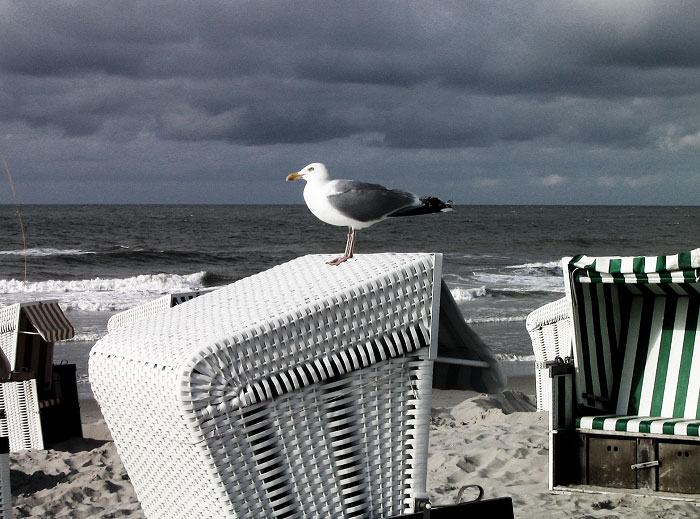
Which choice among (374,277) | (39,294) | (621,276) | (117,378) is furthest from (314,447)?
(39,294)

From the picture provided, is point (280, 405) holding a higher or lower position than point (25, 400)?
higher

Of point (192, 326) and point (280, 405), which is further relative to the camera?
point (192, 326)

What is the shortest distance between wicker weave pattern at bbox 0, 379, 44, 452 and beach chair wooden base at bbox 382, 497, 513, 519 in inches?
180

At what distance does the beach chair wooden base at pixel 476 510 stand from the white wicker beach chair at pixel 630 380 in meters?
2.12

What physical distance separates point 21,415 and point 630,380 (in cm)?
419

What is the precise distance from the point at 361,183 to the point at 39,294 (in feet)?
58.4

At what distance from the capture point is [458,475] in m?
4.61

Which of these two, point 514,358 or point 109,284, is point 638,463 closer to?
point 514,358

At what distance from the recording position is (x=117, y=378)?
7.63ft

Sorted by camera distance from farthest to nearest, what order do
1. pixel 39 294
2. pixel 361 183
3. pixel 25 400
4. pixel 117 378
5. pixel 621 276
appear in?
pixel 39 294, pixel 25 400, pixel 621 276, pixel 361 183, pixel 117 378

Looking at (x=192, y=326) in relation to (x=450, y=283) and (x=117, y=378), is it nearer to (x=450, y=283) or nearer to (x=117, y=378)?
(x=117, y=378)

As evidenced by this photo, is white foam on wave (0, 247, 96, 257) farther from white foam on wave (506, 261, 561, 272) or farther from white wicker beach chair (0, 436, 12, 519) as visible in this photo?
white wicker beach chair (0, 436, 12, 519)

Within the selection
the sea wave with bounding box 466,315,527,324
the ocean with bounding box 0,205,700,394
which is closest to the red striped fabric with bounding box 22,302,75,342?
the ocean with bounding box 0,205,700,394

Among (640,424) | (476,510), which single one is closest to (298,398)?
(476,510)
